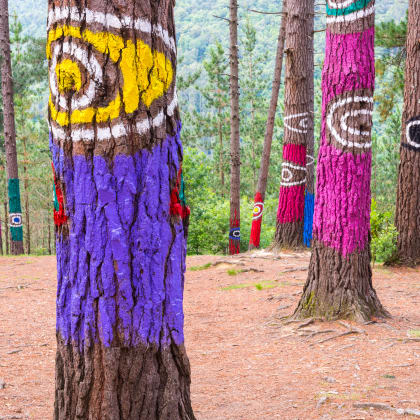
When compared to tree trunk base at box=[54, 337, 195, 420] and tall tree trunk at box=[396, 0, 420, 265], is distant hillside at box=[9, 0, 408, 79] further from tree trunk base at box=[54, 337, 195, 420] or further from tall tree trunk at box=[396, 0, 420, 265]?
tree trunk base at box=[54, 337, 195, 420]

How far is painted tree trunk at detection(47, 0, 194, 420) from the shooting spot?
217 cm

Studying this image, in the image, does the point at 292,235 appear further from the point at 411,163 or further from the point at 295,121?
the point at 411,163

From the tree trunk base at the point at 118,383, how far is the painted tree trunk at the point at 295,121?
7575 mm

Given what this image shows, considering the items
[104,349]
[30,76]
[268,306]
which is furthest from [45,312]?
[30,76]

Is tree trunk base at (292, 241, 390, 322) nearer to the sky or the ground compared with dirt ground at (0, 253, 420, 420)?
nearer to the sky

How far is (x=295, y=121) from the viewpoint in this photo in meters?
9.84

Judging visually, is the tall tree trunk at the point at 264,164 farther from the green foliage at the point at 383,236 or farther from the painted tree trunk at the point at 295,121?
the green foliage at the point at 383,236

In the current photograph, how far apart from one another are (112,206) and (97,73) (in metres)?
0.58

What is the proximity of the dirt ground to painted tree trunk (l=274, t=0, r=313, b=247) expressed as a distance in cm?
191

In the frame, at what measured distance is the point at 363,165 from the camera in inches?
191

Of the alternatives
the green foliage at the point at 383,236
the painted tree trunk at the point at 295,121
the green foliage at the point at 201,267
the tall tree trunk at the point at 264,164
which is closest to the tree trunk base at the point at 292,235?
the painted tree trunk at the point at 295,121

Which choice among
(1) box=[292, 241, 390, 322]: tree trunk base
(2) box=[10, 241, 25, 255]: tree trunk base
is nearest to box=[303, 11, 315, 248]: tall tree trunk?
(1) box=[292, 241, 390, 322]: tree trunk base

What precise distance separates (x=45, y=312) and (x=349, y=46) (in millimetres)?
4936

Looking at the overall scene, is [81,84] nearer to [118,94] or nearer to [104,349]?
[118,94]
